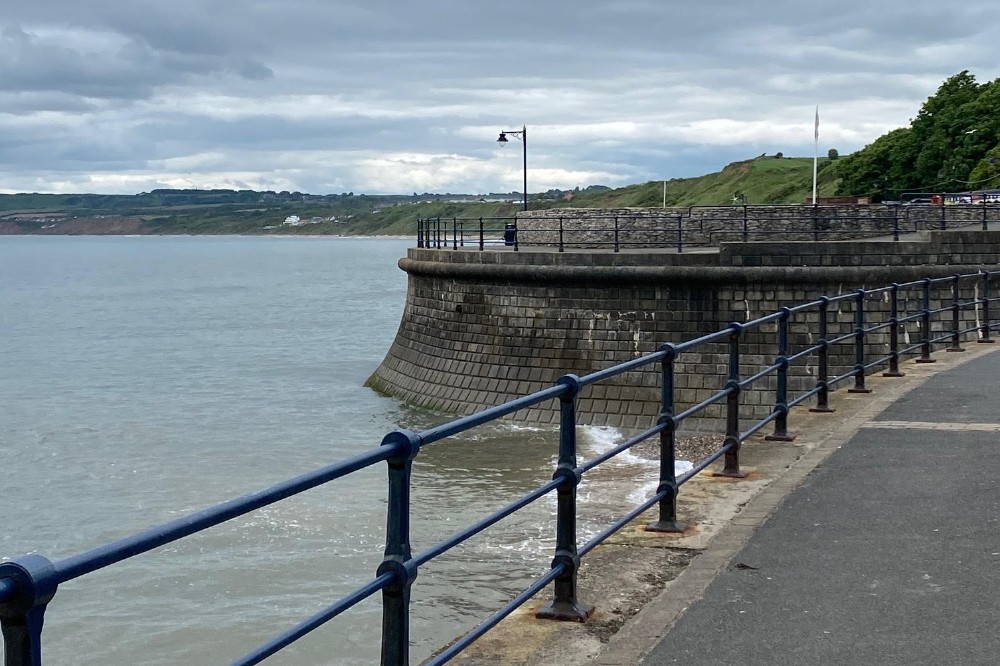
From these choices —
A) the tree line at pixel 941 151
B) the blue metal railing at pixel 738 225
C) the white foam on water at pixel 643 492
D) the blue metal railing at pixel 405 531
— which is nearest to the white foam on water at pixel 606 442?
the white foam on water at pixel 643 492

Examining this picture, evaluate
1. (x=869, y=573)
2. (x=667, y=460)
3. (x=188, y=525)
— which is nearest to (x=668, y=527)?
(x=667, y=460)

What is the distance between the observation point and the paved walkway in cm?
470

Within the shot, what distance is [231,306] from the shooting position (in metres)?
79.6

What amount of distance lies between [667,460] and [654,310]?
16318 mm

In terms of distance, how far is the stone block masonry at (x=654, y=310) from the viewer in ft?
71.1

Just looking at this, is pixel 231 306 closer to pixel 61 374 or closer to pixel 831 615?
pixel 61 374

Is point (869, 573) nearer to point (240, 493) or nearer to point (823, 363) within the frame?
point (823, 363)

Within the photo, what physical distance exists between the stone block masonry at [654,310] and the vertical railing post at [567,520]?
16.3 metres

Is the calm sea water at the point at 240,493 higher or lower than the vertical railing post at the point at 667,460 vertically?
lower

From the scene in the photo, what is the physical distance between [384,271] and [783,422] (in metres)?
135

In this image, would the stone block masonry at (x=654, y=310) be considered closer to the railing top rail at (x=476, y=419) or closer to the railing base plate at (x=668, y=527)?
the railing base plate at (x=668, y=527)

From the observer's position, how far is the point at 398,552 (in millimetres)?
3820

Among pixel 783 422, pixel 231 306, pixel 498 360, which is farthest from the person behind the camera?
pixel 231 306

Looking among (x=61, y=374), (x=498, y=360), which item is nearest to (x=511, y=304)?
(x=498, y=360)
